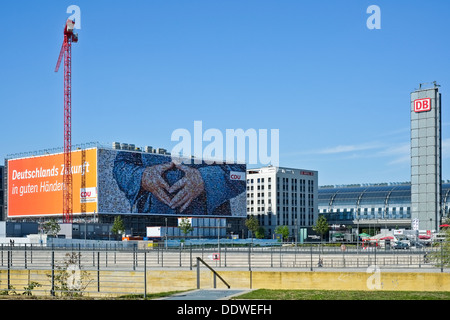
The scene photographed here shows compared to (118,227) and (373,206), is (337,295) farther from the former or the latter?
(373,206)

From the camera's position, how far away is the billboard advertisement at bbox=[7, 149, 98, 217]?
153 metres

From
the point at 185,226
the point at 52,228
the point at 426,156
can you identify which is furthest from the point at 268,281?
the point at 185,226

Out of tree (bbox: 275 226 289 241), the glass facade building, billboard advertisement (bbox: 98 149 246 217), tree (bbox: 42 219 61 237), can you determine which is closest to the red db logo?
tree (bbox: 42 219 61 237)

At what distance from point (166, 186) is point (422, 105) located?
82.6m

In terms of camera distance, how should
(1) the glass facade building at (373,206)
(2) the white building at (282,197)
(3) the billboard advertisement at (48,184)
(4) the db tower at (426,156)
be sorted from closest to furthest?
(4) the db tower at (426,156) → (3) the billboard advertisement at (48,184) → (1) the glass facade building at (373,206) → (2) the white building at (282,197)

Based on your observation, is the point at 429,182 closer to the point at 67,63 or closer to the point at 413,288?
the point at 413,288

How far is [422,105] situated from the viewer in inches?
3684

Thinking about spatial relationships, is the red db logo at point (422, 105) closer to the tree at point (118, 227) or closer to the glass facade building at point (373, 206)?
the tree at point (118, 227)

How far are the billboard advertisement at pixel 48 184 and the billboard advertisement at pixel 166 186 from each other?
3.78 meters

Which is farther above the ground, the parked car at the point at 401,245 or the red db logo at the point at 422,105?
the red db logo at the point at 422,105

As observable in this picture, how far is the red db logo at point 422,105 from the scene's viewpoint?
93.3m

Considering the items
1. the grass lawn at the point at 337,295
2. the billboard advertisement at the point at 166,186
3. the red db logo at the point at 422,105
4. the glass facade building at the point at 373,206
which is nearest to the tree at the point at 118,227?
the billboard advertisement at the point at 166,186
